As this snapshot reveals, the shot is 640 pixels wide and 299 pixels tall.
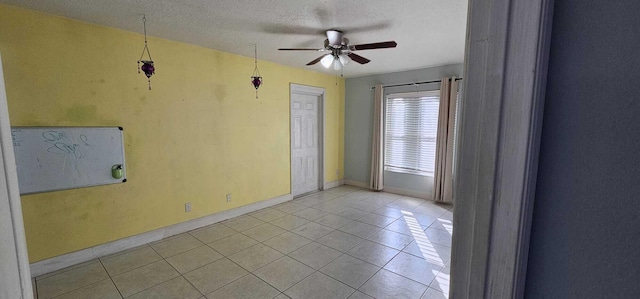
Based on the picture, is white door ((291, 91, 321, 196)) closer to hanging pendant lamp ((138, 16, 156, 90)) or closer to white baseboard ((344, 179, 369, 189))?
white baseboard ((344, 179, 369, 189))

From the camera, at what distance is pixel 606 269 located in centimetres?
43

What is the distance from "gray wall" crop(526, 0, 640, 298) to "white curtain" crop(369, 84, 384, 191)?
4.79m

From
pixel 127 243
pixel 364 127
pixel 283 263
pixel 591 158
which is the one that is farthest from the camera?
pixel 364 127

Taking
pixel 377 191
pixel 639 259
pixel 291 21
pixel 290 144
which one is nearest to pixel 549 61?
pixel 639 259

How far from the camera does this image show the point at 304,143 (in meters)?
5.14

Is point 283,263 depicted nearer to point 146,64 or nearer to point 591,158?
point 146,64

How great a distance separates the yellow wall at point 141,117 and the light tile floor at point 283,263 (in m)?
0.41

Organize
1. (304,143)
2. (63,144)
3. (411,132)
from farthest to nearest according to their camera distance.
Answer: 1. (304,143)
2. (411,132)
3. (63,144)

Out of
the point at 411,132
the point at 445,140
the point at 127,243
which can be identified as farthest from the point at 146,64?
the point at 445,140

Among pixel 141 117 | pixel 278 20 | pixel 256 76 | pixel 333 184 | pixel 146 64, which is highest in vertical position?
pixel 278 20

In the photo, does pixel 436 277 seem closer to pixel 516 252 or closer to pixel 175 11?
pixel 516 252

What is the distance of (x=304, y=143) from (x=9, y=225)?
4661 millimetres

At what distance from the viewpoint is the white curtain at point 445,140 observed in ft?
14.0

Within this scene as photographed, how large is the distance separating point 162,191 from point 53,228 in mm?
968
